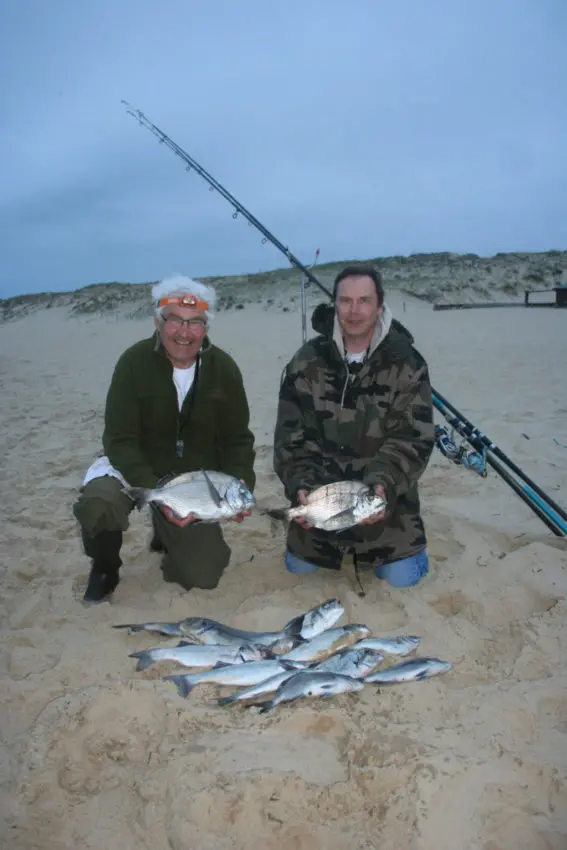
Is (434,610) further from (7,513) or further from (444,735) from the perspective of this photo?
(7,513)

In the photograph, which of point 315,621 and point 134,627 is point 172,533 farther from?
point 315,621

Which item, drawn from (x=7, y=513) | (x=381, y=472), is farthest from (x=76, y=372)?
(x=381, y=472)

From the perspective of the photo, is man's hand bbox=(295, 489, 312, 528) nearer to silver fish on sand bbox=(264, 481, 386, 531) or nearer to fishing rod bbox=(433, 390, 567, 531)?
silver fish on sand bbox=(264, 481, 386, 531)

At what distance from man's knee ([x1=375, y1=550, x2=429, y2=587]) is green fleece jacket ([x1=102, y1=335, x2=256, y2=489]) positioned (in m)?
0.97

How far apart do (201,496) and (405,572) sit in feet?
4.37

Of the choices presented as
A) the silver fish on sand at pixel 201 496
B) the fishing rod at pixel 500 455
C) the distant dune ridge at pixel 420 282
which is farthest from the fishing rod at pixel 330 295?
the distant dune ridge at pixel 420 282

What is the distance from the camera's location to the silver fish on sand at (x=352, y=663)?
9.28 ft

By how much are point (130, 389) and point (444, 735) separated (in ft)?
8.21

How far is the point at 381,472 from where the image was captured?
11.7 feet

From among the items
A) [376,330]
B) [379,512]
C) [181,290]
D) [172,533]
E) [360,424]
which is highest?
[181,290]

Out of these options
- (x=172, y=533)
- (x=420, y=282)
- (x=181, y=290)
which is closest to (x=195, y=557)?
(x=172, y=533)

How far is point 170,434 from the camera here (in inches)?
155

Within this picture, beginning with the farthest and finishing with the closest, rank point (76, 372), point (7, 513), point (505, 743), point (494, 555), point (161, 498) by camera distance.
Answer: point (76, 372)
point (7, 513)
point (494, 555)
point (161, 498)
point (505, 743)

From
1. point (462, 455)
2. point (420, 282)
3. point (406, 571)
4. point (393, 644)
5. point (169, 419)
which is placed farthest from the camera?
point (420, 282)
